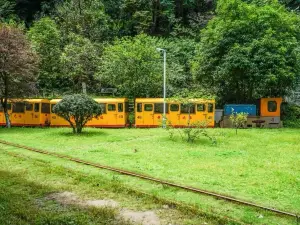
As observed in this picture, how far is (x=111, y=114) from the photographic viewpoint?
26.2m

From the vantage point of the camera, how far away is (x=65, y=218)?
6.79m

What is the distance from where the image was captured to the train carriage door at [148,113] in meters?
25.9

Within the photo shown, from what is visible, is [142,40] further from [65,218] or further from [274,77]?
[65,218]

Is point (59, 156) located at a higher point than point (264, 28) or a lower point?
lower

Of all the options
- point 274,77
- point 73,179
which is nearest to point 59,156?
point 73,179

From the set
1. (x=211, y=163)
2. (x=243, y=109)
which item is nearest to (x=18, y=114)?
(x=243, y=109)

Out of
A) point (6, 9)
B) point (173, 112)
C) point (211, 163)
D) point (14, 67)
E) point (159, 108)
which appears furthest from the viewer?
point (6, 9)

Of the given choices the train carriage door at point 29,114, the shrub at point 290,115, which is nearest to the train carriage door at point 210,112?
the shrub at point 290,115

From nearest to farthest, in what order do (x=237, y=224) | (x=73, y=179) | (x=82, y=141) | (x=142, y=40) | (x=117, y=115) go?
(x=237, y=224), (x=73, y=179), (x=82, y=141), (x=117, y=115), (x=142, y=40)

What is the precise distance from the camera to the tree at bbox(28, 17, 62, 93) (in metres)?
35.5

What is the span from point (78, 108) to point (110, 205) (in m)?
14.0

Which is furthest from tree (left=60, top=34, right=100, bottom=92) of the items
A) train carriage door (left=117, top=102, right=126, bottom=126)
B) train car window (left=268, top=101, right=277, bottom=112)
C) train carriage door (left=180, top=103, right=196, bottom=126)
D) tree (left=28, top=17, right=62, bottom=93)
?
train car window (left=268, top=101, right=277, bottom=112)

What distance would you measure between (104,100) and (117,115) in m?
1.43

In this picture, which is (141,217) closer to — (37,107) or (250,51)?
(250,51)
